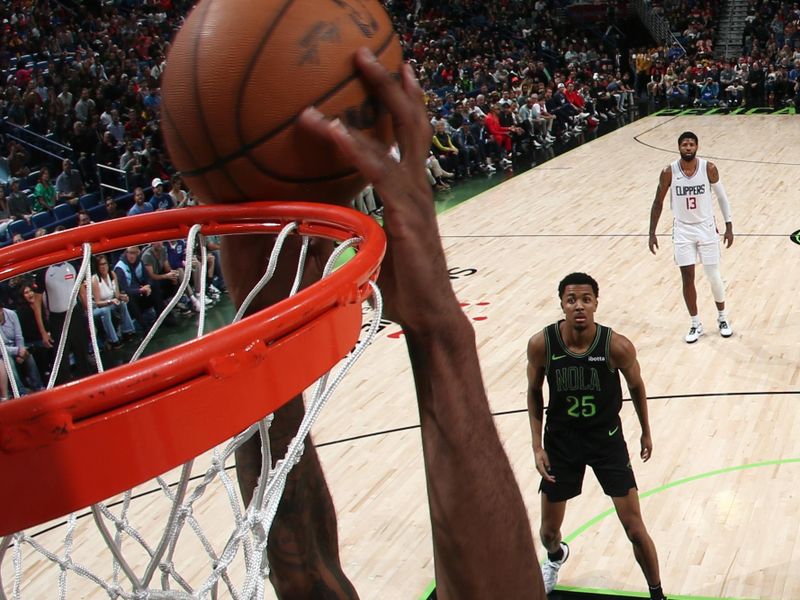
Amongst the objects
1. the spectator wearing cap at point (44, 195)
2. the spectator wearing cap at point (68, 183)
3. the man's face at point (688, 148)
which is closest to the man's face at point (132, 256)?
the spectator wearing cap at point (44, 195)

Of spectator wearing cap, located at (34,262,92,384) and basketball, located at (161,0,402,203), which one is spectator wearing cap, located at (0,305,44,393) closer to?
spectator wearing cap, located at (34,262,92,384)

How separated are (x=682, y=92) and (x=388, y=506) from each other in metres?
18.9

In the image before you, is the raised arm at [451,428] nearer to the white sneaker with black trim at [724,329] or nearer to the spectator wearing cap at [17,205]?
the white sneaker with black trim at [724,329]

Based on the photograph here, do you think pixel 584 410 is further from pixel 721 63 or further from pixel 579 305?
pixel 721 63

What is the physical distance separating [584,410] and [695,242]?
11.3 feet

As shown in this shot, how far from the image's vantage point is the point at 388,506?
17.3ft

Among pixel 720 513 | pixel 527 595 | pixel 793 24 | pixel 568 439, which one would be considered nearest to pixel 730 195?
pixel 720 513

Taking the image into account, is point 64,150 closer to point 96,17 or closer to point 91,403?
point 96,17

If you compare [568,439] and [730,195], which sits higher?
[568,439]

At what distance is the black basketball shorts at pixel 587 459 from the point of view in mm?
4184

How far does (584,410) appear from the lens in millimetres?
4195

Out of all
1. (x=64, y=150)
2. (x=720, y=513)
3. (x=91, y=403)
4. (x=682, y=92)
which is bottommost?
(x=682, y=92)

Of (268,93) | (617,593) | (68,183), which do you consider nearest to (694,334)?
(617,593)

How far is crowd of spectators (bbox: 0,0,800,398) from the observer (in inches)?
308
